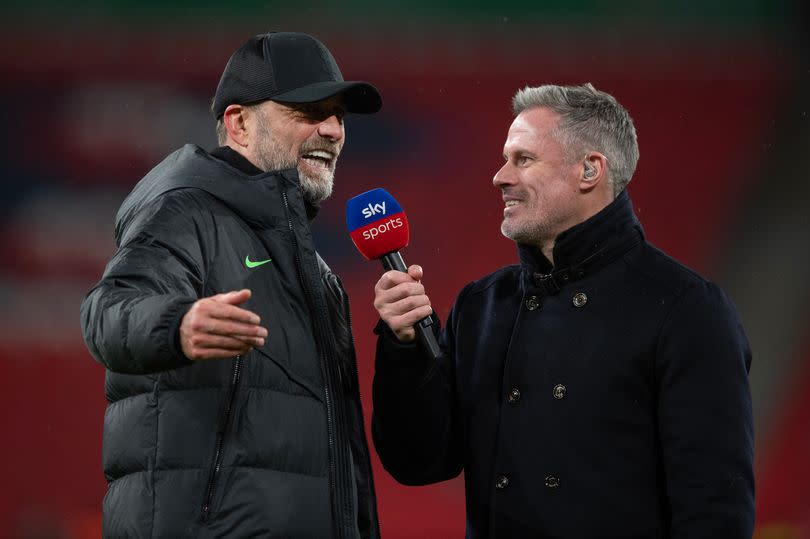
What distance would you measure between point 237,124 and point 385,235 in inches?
14.2

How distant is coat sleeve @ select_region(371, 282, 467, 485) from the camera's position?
6.29 feet

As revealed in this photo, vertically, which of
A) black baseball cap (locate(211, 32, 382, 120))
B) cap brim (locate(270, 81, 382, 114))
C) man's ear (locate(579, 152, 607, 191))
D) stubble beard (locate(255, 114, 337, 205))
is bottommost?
man's ear (locate(579, 152, 607, 191))

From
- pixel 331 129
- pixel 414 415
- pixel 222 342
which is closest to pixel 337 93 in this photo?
pixel 331 129

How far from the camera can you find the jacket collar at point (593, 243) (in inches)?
75.4

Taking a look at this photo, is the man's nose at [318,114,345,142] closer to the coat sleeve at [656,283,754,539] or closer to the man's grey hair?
the man's grey hair

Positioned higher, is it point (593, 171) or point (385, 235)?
point (593, 171)

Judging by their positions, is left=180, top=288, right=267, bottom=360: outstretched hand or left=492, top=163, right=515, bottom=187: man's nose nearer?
left=180, top=288, right=267, bottom=360: outstretched hand

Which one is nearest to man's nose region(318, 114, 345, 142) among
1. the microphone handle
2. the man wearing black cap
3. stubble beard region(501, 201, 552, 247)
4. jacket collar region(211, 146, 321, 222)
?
the man wearing black cap

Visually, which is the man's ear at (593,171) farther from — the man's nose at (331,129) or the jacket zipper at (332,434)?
the jacket zipper at (332,434)

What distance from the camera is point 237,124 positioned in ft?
6.26

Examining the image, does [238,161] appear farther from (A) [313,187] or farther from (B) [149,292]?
(B) [149,292]

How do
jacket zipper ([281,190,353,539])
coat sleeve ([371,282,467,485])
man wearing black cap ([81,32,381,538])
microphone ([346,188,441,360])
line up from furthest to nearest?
coat sleeve ([371,282,467,485]) → microphone ([346,188,441,360]) → jacket zipper ([281,190,353,539]) → man wearing black cap ([81,32,381,538])

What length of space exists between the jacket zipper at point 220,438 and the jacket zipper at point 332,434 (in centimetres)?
17

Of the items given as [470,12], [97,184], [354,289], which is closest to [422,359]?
[354,289]
